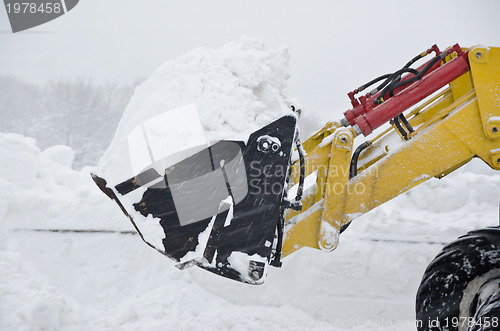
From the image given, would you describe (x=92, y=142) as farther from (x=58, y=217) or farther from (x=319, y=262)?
(x=319, y=262)

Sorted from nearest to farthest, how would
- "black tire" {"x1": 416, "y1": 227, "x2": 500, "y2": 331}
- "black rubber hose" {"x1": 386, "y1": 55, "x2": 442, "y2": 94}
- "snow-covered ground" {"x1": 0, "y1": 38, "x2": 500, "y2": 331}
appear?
"black tire" {"x1": 416, "y1": 227, "x2": 500, "y2": 331} → "black rubber hose" {"x1": 386, "y1": 55, "x2": 442, "y2": 94} → "snow-covered ground" {"x1": 0, "y1": 38, "x2": 500, "y2": 331}

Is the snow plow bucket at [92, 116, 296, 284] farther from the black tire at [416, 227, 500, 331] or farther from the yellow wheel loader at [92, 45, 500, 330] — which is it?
the black tire at [416, 227, 500, 331]

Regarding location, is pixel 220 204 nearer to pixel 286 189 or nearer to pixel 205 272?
pixel 286 189

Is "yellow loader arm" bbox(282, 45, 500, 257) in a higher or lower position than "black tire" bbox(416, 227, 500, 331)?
higher

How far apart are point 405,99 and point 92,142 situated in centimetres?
1251

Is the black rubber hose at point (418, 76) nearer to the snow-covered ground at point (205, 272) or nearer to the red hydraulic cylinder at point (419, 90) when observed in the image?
the red hydraulic cylinder at point (419, 90)

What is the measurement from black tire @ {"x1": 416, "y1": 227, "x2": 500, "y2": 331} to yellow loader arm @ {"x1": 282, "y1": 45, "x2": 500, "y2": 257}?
367 mm

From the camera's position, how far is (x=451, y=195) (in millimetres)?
4859

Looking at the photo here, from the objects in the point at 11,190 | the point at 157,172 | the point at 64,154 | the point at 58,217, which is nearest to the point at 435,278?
the point at 157,172

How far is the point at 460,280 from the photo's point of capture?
7.64 feet

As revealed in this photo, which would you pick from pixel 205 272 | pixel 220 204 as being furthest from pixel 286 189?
pixel 205 272

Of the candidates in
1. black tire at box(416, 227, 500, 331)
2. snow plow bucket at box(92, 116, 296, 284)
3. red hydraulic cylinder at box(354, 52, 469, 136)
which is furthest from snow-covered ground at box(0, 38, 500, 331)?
red hydraulic cylinder at box(354, 52, 469, 136)

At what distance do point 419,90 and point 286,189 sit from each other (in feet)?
2.67

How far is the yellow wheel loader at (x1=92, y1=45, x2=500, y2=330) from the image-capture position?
2.33m
